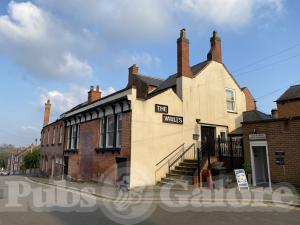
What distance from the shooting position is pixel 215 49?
22375 mm

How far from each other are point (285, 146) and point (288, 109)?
12146 millimetres

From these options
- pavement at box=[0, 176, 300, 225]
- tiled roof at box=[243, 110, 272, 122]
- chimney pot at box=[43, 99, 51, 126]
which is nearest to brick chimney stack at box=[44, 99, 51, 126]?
chimney pot at box=[43, 99, 51, 126]

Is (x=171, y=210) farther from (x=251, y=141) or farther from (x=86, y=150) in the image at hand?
(x=86, y=150)

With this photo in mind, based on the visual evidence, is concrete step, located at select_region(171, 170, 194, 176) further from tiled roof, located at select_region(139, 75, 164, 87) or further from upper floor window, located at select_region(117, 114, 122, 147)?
tiled roof, located at select_region(139, 75, 164, 87)

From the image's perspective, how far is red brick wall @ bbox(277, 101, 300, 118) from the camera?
23.5 m

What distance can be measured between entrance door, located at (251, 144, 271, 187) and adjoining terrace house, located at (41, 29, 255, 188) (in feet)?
14.1

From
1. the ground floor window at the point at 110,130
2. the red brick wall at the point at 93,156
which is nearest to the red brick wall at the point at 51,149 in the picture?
the red brick wall at the point at 93,156

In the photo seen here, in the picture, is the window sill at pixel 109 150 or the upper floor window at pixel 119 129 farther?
the upper floor window at pixel 119 129

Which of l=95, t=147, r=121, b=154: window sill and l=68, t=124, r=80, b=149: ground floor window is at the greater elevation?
l=68, t=124, r=80, b=149: ground floor window

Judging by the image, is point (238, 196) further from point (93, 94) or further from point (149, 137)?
point (93, 94)

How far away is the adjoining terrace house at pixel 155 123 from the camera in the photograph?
651 inches

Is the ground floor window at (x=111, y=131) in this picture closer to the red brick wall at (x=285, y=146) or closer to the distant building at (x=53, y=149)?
the red brick wall at (x=285, y=146)

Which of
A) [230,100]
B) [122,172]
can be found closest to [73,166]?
[122,172]

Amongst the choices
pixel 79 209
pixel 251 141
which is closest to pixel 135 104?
pixel 251 141
